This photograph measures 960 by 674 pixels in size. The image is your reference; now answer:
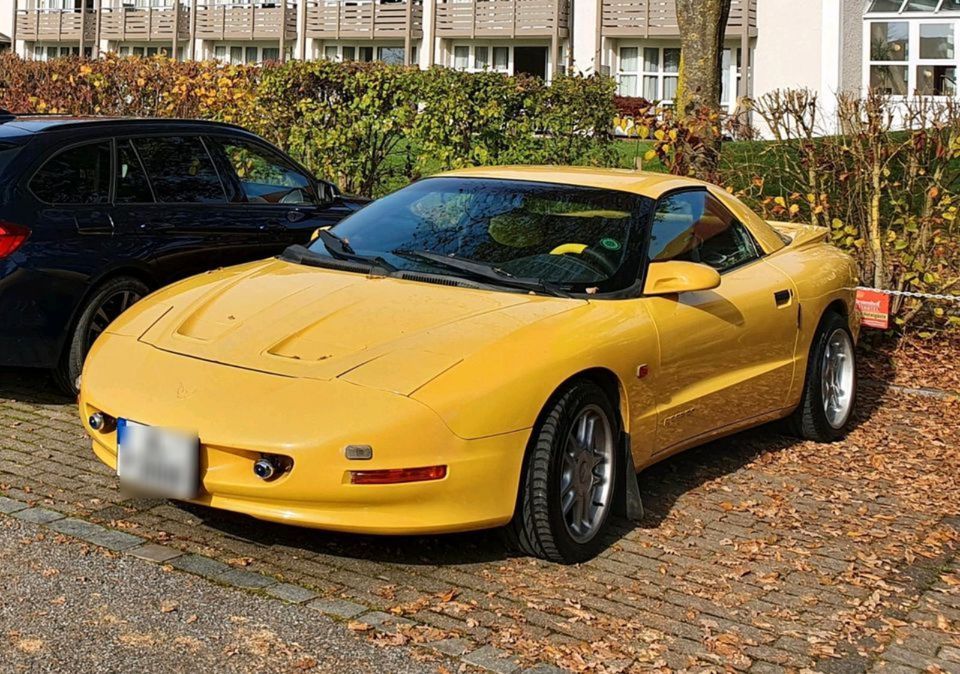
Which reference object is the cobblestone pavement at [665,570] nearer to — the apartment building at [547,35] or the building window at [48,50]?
the apartment building at [547,35]

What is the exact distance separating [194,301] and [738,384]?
2624 millimetres

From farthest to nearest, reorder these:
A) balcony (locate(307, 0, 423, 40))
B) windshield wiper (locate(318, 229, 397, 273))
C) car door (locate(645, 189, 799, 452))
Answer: balcony (locate(307, 0, 423, 40)), windshield wiper (locate(318, 229, 397, 273)), car door (locate(645, 189, 799, 452))

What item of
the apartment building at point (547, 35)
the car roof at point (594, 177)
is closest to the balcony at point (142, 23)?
the apartment building at point (547, 35)

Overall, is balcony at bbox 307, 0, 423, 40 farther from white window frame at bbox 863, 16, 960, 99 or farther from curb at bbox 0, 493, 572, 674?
curb at bbox 0, 493, 572, 674

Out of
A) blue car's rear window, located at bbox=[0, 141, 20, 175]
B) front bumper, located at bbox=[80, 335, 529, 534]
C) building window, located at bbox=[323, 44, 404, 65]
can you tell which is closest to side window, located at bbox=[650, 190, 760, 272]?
front bumper, located at bbox=[80, 335, 529, 534]

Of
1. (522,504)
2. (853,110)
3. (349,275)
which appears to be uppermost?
(853,110)

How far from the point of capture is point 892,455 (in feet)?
24.2

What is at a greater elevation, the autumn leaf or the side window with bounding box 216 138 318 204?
the side window with bounding box 216 138 318 204

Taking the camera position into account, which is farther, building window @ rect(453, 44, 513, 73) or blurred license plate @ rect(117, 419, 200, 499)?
building window @ rect(453, 44, 513, 73)

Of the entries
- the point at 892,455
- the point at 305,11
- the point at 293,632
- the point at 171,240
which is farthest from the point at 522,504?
the point at 305,11

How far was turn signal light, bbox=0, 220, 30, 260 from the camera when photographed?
722 centimetres

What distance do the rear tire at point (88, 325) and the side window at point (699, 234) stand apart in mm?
3219

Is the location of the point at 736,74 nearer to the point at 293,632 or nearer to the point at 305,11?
the point at 305,11

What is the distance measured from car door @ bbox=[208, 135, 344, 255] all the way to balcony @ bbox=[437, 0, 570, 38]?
36168 millimetres
